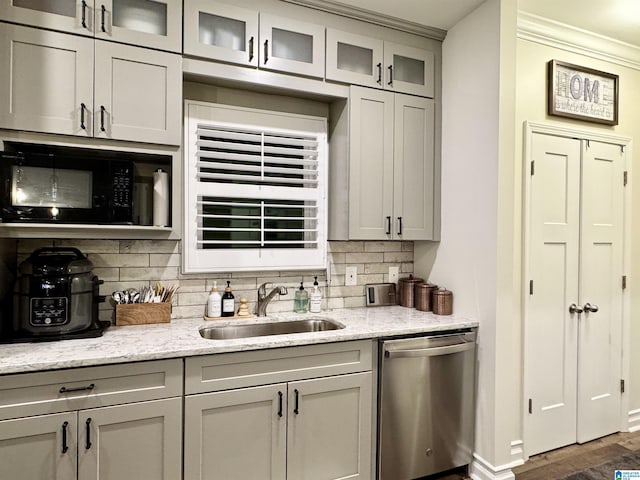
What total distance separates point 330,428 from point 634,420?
2627 millimetres

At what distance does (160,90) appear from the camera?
2.02 meters

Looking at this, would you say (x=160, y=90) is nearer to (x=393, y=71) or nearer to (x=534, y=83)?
(x=393, y=71)

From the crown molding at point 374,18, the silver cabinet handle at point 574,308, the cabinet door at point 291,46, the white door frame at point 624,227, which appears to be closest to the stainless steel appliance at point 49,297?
the cabinet door at point 291,46

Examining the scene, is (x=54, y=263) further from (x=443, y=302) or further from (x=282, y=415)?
(x=443, y=302)

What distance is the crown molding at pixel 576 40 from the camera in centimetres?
265

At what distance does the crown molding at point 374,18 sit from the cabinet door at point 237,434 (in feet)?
7.07

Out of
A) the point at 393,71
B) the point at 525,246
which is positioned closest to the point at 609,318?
the point at 525,246

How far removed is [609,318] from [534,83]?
5.90 feet

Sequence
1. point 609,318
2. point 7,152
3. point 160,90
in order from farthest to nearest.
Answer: point 609,318, point 160,90, point 7,152

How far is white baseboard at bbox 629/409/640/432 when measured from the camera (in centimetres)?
Answer: 306

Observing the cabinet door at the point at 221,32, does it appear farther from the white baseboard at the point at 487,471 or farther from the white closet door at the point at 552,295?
the white baseboard at the point at 487,471

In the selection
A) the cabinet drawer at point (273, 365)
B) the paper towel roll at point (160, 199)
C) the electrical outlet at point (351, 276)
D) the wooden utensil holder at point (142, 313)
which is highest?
the paper towel roll at point (160, 199)

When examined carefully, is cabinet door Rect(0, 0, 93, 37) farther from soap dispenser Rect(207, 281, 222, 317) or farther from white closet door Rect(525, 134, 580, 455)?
white closet door Rect(525, 134, 580, 455)

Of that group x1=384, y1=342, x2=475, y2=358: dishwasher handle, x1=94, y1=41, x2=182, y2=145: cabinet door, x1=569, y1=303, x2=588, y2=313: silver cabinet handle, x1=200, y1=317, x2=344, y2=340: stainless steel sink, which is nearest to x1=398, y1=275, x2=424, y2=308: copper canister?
x1=384, y1=342, x2=475, y2=358: dishwasher handle
